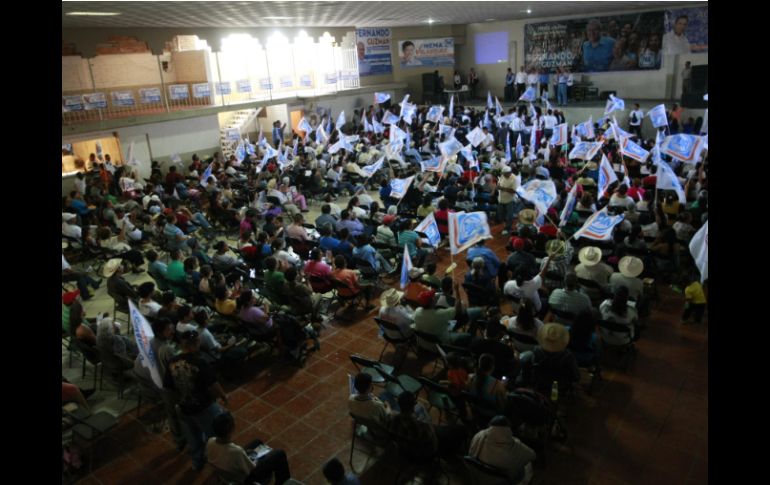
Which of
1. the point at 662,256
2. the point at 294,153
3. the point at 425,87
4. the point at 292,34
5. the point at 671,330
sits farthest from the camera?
the point at 425,87

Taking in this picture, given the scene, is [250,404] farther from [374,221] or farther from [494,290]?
[374,221]

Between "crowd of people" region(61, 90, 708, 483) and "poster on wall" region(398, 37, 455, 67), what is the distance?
16.4 metres

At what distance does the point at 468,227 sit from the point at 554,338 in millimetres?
2433

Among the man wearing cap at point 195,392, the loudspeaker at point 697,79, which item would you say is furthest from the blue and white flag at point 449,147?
the loudspeaker at point 697,79

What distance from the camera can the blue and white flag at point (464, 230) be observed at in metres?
7.59

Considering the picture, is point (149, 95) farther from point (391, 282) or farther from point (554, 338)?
point (554, 338)

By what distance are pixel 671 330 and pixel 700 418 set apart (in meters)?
2.06

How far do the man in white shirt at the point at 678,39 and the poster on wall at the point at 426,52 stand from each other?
36.3 feet

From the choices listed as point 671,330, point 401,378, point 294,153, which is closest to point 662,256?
point 671,330

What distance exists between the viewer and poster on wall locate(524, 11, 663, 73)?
80.1 feet

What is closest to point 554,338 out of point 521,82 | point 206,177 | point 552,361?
point 552,361

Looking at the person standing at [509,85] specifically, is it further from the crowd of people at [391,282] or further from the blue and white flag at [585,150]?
the blue and white flag at [585,150]

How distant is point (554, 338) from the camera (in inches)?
221
